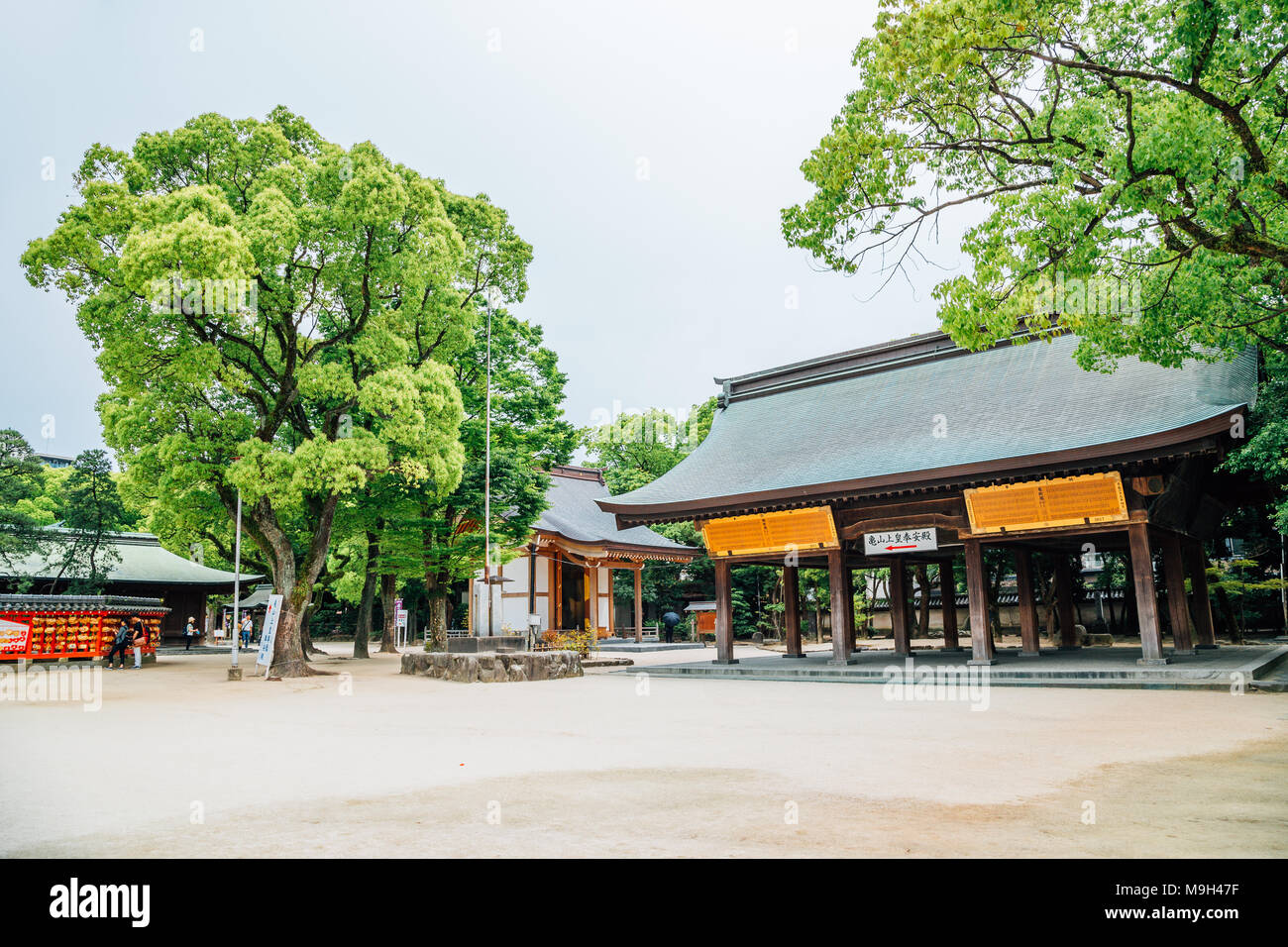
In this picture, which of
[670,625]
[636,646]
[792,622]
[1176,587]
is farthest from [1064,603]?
[670,625]

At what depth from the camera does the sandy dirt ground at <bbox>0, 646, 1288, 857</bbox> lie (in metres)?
4.43

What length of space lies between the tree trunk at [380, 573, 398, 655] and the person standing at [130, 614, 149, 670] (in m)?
7.18

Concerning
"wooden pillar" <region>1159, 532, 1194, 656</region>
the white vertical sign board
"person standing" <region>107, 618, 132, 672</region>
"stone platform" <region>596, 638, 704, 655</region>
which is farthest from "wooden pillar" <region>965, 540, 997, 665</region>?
"person standing" <region>107, 618, 132, 672</region>

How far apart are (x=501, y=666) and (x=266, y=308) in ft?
31.6

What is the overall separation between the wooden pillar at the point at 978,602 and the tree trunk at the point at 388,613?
18748mm

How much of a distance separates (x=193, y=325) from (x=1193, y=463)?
20.2 m

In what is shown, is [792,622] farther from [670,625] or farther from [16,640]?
[16,640]

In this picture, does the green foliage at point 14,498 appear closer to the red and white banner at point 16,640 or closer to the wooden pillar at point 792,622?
the red and white banner at point 16,640

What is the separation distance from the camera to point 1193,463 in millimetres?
15562

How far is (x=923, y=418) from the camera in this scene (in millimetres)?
17594

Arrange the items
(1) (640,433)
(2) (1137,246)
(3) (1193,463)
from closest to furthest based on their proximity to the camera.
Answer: (2) (1137,246), (3) (1193,463), (1) (640,433)

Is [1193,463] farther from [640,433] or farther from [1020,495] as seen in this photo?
[640,433]

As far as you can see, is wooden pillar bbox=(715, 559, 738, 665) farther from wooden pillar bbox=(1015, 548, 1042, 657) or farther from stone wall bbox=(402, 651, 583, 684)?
wooden pillar bbox=(1015, 548, 1042, 657)
